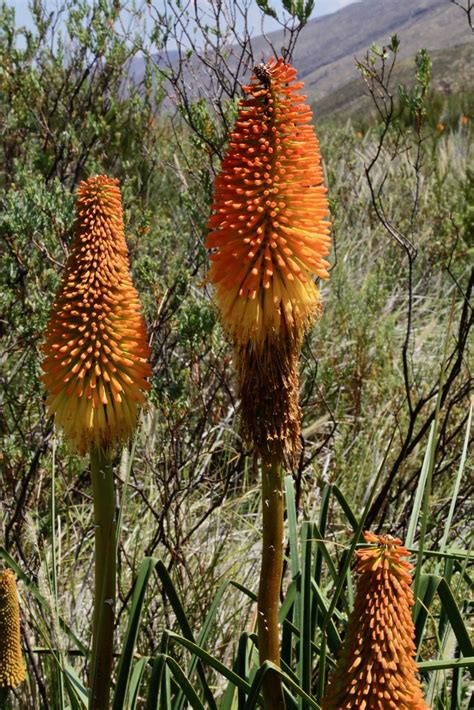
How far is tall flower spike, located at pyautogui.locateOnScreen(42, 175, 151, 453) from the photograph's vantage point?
2.00m

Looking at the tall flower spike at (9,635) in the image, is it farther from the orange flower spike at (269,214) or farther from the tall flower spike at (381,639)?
the tall flower spike at (381,639)

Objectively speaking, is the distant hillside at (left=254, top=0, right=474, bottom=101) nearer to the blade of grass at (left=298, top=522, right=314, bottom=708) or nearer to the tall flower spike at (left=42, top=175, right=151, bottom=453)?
the tall flower spike at (left=42, top=175, right=151, bottom=453)

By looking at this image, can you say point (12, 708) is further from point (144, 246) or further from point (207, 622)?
point (144, 246)

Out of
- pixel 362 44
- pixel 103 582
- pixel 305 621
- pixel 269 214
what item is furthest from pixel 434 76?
pixel 362 44

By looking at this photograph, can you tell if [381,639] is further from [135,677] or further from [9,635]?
[9,635]

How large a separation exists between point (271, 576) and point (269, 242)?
29.2 inches

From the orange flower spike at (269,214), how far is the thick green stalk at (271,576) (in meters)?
0.33

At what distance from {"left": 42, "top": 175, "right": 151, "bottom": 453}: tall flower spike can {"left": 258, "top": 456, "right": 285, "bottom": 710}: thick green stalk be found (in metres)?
0.45

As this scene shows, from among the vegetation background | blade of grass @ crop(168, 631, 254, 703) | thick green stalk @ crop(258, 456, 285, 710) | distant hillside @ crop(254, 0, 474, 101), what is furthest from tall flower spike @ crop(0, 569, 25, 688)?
distant hillside @ crop(254, 0, 474, 101)

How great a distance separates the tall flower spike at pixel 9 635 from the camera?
6.99ft

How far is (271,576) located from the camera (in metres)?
1.78

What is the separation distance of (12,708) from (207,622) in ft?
4.03

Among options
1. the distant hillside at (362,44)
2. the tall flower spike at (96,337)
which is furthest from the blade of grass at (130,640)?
the distant hillside at (362,44)

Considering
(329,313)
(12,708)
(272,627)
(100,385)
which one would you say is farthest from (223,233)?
(329,313)
